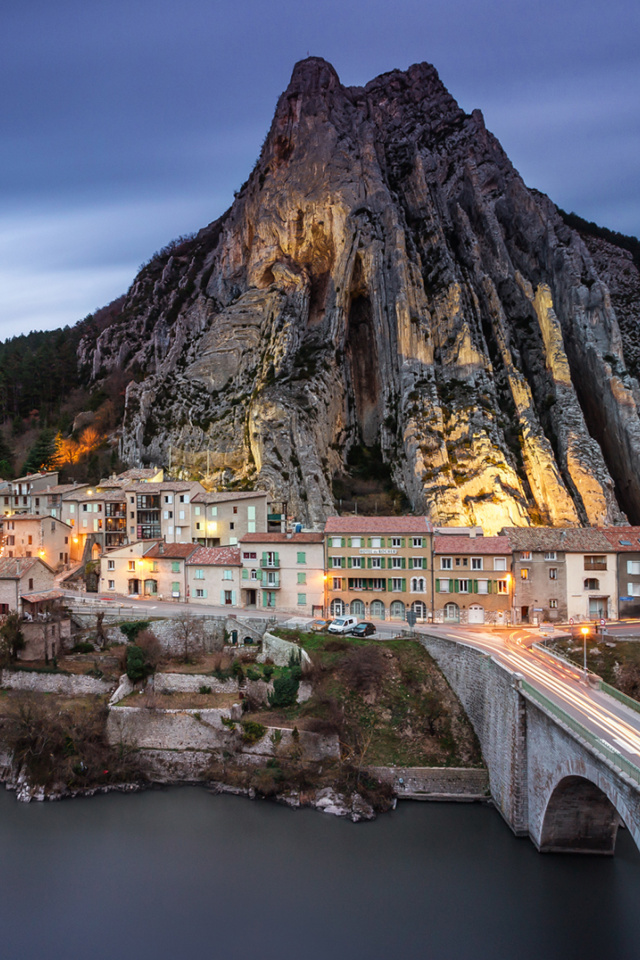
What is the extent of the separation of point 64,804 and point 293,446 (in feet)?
170

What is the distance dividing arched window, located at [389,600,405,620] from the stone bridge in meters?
13.5

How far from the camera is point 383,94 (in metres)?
112

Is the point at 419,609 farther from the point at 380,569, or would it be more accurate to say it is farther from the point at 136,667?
the point at 136,667

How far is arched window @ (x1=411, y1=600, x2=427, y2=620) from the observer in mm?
46438

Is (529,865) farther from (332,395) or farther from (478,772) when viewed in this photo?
(332,395)

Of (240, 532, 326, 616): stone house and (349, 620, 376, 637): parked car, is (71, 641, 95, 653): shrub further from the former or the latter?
(349, 620, 376, 637): parked car

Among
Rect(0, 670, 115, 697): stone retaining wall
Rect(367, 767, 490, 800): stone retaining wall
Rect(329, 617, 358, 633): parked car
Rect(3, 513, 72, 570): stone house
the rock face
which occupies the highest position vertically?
the rock face

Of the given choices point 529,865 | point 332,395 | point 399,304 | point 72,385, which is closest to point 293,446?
point 332,395

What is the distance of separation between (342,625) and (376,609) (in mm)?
4914

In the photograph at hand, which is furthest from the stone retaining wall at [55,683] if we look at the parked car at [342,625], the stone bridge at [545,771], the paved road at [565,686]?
the stone bridge at [545,771]

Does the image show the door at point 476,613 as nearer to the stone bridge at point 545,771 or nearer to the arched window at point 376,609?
the arched window at point 376,609

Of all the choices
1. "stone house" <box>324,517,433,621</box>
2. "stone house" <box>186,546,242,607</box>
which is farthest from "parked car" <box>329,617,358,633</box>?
"stone house" <box>186,546,242,607</box>

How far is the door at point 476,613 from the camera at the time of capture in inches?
1785

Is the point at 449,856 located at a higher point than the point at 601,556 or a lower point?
lower
